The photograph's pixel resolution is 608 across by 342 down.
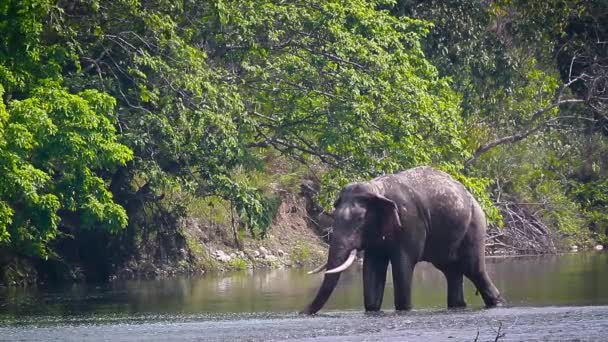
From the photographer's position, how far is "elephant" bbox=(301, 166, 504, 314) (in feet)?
65.0

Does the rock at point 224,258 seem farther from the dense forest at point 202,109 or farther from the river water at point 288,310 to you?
the river water at point 288,310

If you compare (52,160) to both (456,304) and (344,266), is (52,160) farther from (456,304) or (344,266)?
(456,304)

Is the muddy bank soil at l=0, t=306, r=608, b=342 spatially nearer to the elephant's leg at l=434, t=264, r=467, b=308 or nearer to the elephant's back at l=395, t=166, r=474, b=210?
the elephant's leg at l=434, t=264, r=467, b=308

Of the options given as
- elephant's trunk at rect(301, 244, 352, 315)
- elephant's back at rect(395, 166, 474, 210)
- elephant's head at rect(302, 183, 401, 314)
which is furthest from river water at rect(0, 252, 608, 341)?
elephant's back at rect(395, 166, 474, 210)

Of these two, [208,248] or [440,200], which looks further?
[208,248]

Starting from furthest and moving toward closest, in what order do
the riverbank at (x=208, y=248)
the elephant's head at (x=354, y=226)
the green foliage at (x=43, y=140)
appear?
the riverbank at (x=208, y=248) < the green foliage at (x=43, y=140) < the elephant's head at (x=354, y=226)

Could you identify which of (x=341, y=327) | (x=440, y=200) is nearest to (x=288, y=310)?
(x=440, y=200)

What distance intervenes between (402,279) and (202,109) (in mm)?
8188

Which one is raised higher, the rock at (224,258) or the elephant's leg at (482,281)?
the rock at (224,258)

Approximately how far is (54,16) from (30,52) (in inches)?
51.2

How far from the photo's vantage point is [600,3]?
38281 mm

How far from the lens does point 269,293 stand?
25.1 metres

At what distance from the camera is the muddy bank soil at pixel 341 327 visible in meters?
16.4

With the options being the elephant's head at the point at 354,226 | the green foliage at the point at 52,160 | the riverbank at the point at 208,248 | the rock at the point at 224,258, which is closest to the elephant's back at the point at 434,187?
the elephant's head at the point at 354,226
